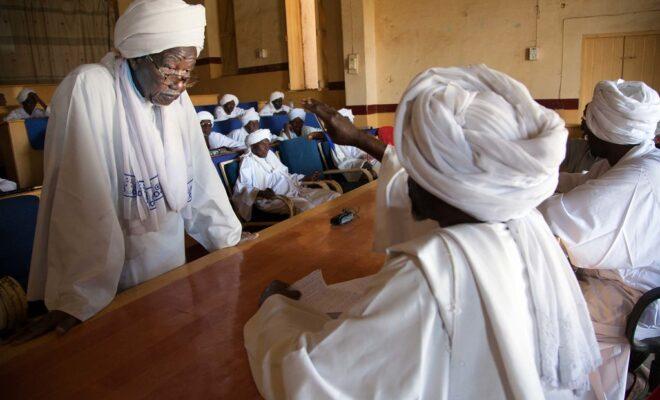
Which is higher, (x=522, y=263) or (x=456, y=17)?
(x=456, y=17)

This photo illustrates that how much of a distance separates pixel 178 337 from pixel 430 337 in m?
0.84

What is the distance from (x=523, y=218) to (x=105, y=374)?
1088mm

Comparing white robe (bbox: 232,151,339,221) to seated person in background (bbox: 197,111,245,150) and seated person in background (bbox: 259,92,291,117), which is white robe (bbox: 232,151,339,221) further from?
seated person in background (bbox: 259,92,291,117)

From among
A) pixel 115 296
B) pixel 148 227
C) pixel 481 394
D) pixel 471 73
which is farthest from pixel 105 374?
pixel 471 73

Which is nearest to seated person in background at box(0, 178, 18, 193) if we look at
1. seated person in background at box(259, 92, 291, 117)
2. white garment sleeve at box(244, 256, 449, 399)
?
white garment sleeve at box(244, 256, 449, 399)

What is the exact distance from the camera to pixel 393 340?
812 millimetres

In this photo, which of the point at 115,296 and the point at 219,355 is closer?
the point at 219,355

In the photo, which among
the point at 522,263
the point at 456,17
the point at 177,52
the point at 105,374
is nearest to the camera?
the point at 522,263

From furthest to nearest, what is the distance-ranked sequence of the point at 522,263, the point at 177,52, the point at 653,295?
the point at 177,52 < the point at 653,295 < the point at 522,263

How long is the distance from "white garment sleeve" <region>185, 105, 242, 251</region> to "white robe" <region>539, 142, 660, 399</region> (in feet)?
4.24

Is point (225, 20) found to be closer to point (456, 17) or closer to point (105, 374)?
point (456, 17)

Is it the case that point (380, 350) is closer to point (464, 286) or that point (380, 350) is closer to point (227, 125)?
point (464, 286)

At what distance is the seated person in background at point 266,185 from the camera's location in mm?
4605

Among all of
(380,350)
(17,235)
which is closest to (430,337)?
(380,350)
